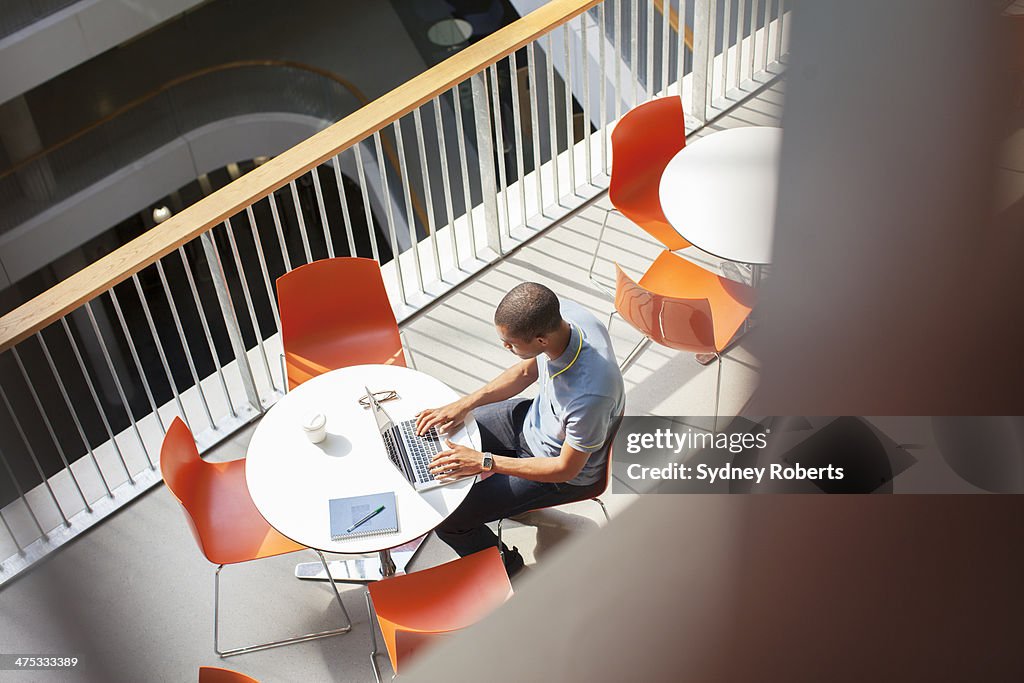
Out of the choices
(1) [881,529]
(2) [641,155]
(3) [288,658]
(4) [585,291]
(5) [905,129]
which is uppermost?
(5) [905,129]

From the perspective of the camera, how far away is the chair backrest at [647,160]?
400cm

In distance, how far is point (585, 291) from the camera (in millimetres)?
4285

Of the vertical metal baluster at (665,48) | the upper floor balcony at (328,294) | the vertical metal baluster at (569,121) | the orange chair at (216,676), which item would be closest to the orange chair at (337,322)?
the upper floor balcony at (328,294)

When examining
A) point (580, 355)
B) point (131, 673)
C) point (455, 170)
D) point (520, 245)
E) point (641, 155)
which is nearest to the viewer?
point (580, 355)

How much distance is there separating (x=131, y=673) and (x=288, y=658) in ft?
1.61

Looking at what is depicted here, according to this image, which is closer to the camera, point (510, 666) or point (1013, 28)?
point (510, 666)

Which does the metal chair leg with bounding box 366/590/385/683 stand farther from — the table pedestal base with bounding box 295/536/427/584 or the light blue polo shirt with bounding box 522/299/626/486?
the light blue polo shirt with bounding box 522/299/626/486

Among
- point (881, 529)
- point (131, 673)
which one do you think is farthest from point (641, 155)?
point (881, 529)

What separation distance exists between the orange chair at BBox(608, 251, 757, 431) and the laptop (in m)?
0.90

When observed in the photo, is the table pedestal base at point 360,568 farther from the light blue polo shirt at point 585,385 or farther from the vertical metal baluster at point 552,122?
the vertical metal baluster at point 552,122

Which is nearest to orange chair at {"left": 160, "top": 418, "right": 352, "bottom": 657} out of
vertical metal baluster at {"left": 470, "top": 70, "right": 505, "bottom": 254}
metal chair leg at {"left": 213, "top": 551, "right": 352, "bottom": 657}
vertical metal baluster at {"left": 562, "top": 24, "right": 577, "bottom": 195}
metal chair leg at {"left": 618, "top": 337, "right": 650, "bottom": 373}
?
metal chair leg at {"left": 213, "top": 551, "right": 352, "bottom": 657}

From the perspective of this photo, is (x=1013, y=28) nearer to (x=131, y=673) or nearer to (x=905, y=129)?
(x=905, y=129)

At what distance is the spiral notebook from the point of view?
2750 millimetres

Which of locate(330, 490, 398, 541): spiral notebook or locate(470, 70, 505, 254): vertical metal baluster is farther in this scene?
locate(470, 70, 505, 254): vertical metal baluster
